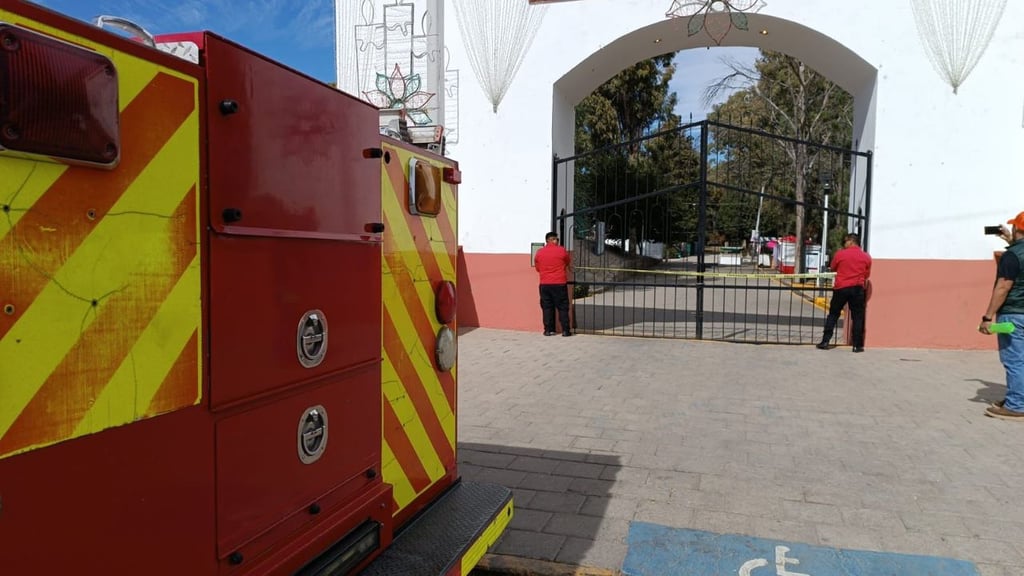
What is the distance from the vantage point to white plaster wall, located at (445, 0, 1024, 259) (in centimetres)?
891

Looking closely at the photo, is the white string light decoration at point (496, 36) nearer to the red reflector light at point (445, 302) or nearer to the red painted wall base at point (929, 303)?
the red painted wall base at point (929, 303)

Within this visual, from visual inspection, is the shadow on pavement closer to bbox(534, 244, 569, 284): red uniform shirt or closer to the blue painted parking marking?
the blue painted parking marking

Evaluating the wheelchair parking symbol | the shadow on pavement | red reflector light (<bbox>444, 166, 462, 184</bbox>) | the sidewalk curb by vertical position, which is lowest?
the sidewalk curb

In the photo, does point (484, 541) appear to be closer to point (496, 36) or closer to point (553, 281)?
point (553, 281)

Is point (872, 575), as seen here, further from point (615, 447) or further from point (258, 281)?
point (258, 281)

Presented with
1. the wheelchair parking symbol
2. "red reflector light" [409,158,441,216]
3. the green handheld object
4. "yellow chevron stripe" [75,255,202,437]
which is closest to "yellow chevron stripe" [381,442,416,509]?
"red reflector light" [409,158,441,216]

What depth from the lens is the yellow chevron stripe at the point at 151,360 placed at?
4.17ft

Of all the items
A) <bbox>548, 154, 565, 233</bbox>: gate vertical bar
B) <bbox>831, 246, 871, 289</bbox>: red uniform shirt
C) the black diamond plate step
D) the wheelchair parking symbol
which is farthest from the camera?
<bbox>548, 154, 565, 233</bbox>: gate vertical bar

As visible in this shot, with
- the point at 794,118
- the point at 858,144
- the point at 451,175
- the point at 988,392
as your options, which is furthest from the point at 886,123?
the point at 794,118

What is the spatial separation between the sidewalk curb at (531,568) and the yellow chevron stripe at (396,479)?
90cm

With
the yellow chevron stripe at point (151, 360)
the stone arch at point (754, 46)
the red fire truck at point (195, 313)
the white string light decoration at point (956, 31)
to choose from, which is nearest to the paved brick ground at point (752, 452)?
the red fire truck at point (195, 313)

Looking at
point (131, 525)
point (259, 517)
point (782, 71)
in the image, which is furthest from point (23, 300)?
point (782, 71)

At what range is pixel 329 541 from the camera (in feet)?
6.38

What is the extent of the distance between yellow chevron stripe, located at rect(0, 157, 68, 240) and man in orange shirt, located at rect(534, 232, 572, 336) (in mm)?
9006
